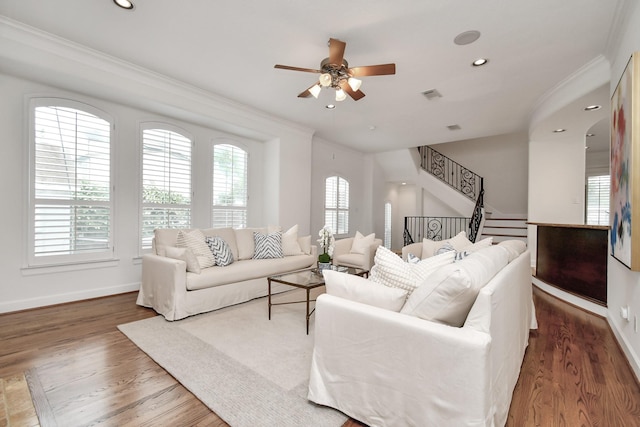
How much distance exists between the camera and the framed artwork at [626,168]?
2020mm

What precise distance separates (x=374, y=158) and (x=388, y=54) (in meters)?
5.33

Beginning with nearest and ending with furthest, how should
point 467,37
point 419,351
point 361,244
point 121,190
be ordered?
point 419,351 < point 467,37 < point 121,190 < point 361,244

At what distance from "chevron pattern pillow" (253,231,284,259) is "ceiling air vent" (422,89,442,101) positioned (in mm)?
3051

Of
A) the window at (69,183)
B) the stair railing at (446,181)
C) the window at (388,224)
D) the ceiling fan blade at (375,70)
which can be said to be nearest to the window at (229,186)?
the window at (69,183)

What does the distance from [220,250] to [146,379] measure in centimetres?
→ 194

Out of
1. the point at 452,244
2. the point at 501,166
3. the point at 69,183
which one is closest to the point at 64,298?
the point at 69,183

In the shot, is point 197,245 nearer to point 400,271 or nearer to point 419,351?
point 400,271

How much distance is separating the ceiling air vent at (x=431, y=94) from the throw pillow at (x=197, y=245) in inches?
145

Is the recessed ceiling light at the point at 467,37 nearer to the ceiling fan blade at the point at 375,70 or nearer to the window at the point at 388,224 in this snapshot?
the ceiling fan blade at the point at 375,70

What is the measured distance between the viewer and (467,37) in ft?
9.59

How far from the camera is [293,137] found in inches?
237

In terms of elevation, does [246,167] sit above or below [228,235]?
above

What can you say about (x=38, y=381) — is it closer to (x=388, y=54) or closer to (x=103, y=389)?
(x=103, y=389)

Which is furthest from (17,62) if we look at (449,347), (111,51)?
(449,347)
